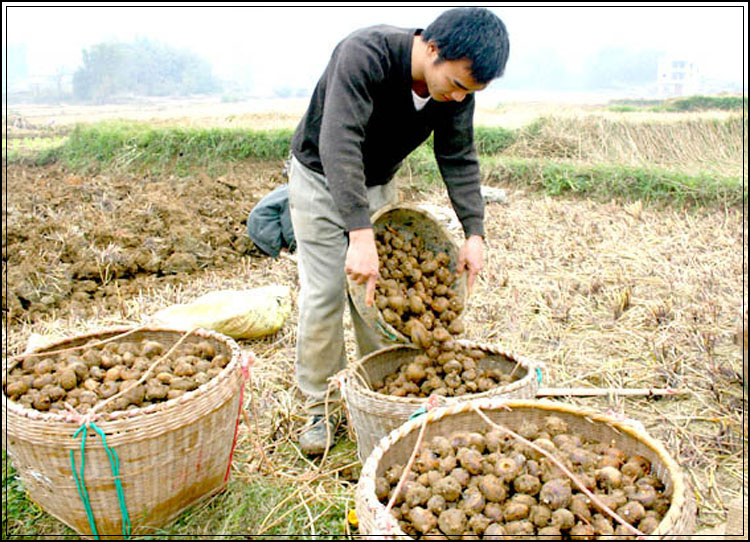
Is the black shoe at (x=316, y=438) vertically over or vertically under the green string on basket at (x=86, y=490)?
under

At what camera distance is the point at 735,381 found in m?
3.34

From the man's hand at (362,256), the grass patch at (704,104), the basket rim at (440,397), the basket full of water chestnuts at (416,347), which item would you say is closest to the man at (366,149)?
the man's hand at (362,256)

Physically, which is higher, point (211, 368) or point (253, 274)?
point (211, 368)

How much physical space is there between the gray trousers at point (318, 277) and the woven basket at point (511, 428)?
3.14 feet

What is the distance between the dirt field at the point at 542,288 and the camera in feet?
10.7

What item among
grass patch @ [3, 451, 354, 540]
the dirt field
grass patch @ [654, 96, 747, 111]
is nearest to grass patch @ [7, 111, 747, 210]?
the dirt field

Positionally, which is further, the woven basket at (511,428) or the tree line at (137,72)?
the tree line at (137,72)

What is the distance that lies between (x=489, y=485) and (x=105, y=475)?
4.41ft

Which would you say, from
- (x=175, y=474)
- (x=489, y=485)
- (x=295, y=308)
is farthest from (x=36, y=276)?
(x=489, y=485)

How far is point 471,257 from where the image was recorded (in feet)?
9.84

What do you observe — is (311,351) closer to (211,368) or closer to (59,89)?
(211,368)

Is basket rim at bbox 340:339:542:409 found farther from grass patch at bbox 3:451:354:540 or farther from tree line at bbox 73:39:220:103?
tree line at bbox 73:39:220:103

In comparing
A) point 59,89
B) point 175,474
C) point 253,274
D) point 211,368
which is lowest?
point 59,89

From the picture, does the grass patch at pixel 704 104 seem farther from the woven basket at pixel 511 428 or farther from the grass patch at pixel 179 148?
the woven basket at pixel 511 428
